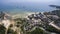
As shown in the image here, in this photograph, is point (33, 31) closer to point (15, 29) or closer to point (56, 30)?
point (15, 29)

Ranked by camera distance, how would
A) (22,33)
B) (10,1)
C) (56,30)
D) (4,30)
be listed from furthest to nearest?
(10,1), (56,30), (22,33), (4,30)

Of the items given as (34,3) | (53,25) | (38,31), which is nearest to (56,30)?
(53,25)

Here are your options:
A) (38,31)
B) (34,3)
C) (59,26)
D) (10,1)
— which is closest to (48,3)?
(34,3)

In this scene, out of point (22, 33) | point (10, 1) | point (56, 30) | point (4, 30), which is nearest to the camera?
point (4, 30)

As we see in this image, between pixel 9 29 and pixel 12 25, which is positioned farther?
pixel 12 25

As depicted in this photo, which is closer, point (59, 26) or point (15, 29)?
point (15, 29)

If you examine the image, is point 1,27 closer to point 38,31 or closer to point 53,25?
point 38,31

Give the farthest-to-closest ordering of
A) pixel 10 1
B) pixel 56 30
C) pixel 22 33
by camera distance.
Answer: pixel 10 1
pixel 56 30
pixel 22 33

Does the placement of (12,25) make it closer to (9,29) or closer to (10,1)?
(9,29)

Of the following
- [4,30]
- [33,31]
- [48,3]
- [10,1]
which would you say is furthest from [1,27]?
[48,3]
